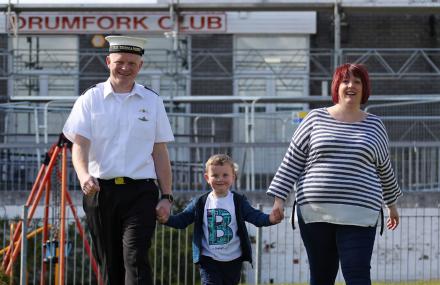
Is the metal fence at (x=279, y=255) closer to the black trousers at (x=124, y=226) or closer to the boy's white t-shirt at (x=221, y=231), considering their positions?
→ the boy's white t-shirt at (x=221, y=231)

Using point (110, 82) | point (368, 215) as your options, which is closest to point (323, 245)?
point (368, 215)

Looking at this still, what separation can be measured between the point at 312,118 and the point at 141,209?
1.18 meters

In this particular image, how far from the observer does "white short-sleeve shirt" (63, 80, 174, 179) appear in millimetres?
7801

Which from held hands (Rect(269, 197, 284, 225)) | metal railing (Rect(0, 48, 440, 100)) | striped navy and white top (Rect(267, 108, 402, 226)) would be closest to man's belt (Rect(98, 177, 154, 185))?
held hands (Rect(269, 197, 284, 225))

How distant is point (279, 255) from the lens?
15.2m

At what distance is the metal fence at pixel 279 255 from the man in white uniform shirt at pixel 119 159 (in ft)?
18.4

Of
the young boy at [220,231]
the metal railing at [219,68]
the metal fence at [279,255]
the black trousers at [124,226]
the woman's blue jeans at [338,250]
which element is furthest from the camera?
the metal railing at [219,68]

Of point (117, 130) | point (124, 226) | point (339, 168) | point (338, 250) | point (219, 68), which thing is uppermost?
point (219, 68)

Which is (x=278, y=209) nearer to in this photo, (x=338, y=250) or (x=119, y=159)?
(x=338, y=250)

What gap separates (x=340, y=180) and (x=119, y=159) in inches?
52.8

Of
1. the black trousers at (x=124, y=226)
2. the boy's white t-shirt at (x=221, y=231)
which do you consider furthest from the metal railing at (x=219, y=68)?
the black trousers at (x=124, y=226)

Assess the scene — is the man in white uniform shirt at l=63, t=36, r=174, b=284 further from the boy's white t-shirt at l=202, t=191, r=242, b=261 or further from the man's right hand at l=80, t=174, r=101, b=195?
the boy's white t-shirt at l=202, t=191, r=242, b=261

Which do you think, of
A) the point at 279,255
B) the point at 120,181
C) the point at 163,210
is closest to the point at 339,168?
the point at 163,210

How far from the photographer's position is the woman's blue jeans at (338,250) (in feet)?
24.8
